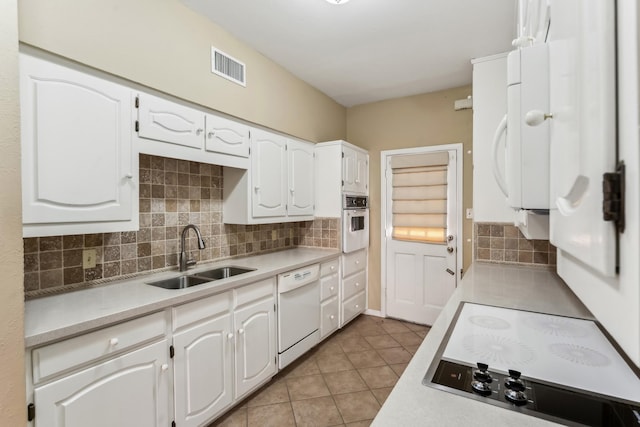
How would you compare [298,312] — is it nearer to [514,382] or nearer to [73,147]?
[73,147]

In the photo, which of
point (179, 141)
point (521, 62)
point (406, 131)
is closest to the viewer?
point (521, 62)

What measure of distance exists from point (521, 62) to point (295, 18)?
187 centimetres

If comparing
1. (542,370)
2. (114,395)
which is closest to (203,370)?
(114,395)

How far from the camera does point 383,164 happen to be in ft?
12.6

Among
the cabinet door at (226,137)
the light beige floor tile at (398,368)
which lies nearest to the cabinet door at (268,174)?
the cabinet door at (226,137)

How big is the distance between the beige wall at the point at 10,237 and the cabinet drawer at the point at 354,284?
266cm

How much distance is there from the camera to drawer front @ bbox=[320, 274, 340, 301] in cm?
304

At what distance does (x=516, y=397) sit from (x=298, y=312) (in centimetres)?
208

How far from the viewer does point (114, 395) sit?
1412mm

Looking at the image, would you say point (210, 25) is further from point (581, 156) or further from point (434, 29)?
point (581, 156)

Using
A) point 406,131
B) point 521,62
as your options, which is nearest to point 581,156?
point 521,62

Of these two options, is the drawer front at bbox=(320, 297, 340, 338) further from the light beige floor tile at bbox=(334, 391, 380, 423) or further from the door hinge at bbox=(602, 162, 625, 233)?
the door hinge at bbox=(602, 162, 625, 233)

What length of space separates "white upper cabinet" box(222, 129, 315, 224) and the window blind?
1174 mm

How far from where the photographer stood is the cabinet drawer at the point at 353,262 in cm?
345
